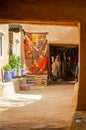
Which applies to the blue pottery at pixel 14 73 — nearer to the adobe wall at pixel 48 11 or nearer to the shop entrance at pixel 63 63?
the shop entrance at pixel 63 63

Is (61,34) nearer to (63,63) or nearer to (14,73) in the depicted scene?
(63,63)

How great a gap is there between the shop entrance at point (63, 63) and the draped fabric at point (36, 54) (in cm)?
67

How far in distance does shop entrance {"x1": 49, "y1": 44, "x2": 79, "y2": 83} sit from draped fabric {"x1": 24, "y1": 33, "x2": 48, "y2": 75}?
26.3 inches

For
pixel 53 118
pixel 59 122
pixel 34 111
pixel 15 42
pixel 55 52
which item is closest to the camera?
pixel 59 122

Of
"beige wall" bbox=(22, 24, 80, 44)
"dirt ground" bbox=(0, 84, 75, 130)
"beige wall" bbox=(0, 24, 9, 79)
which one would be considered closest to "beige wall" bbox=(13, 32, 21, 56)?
"beige wall" bbox=(22, 24, 80, 44)

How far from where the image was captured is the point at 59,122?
8.36 metres

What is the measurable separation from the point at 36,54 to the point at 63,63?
277 centimetres

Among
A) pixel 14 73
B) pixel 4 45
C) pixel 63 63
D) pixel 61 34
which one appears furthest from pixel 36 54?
pixel 4 45

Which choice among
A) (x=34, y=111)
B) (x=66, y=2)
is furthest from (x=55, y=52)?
(x=66, y=2)

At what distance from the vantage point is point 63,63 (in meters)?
24.4

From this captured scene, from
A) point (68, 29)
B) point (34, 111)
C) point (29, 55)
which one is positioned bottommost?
point (34, 111)

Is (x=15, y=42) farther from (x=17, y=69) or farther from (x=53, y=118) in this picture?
(x=53, y=118)

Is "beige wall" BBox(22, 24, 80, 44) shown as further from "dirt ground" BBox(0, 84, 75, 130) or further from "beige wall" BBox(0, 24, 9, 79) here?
"dirt ground" BBox(0, 84, 75, 130)

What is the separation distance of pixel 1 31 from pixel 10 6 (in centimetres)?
792
